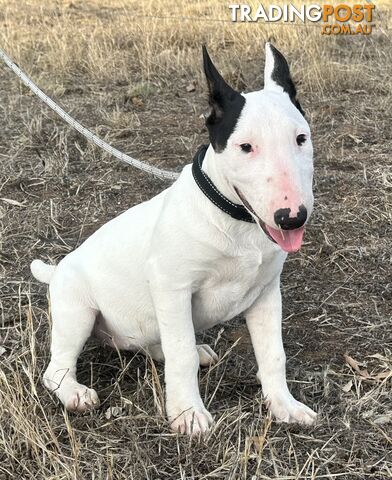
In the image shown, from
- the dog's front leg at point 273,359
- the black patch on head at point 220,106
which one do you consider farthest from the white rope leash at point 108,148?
the black patch on head at point 220,106

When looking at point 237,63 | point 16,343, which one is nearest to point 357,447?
point 16,343

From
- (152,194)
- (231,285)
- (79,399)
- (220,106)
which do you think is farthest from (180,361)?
(152,194)

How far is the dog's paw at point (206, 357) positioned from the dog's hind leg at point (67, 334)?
502 millimetres

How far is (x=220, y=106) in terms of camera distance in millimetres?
2273

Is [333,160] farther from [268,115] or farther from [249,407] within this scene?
[268,115]

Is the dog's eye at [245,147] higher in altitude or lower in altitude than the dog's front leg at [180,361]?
higher

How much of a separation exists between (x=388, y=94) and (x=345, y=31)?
2194 millimetres

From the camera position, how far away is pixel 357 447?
2488 millimetres

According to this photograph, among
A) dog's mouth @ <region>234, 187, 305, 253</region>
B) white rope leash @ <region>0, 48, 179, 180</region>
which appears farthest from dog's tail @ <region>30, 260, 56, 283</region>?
dog's mouth @ <region>234, 187, 305, 253</region>

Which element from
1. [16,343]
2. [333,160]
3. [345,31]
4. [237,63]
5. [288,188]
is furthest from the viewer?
[345,31]

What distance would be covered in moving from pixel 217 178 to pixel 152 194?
8.19 feet

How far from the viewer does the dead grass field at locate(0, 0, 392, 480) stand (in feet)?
7.97

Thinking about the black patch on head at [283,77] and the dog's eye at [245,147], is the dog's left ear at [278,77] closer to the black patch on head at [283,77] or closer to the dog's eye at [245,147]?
the black patch on head at [283,77]

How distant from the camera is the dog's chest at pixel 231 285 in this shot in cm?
244
